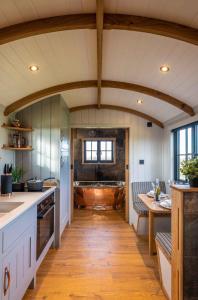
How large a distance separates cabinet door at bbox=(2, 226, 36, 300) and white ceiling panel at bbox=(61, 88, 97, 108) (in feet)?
7.69

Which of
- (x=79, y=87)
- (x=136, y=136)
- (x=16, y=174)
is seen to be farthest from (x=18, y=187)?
(x=136, y=136)

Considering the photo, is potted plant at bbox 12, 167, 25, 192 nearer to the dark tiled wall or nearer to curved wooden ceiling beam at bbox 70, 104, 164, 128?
curved wooden ceiling beam at bbox 70, 104, 164, 128

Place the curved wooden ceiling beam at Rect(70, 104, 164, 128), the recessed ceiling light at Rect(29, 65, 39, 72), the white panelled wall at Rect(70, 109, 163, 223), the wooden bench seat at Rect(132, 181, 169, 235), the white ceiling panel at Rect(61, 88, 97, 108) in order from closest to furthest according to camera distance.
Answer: the recessed ceiling light at Rect(29, 65, 39, 72) → the white ceiling panel at Rect(61, 88, 97, 108) → the wooden bench seat at Rect(132, 181, 169, 235) → the curved wooden ceiling beam at Rect(70, 104, 164, 128) → the white panelled wall at Rect(70, 109, 163, 223)

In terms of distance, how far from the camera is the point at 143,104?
430cm

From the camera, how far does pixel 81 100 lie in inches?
173

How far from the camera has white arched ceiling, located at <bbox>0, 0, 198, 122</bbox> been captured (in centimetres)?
171

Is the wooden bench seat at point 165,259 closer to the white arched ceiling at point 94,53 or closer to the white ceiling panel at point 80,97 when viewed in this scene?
the white arched ceiling at point 94,53

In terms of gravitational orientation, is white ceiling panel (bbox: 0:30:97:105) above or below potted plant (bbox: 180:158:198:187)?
above

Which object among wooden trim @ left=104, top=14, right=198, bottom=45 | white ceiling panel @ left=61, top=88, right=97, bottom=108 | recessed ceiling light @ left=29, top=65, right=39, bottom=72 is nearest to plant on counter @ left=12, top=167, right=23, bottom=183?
white ceiling panel @ left=61, top=88, right=97, bottom=108

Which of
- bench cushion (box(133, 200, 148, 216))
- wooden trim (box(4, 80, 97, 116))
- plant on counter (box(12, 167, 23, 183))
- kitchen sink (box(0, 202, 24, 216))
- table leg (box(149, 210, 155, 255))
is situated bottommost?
table leg (box(149, 210, 155, 255))

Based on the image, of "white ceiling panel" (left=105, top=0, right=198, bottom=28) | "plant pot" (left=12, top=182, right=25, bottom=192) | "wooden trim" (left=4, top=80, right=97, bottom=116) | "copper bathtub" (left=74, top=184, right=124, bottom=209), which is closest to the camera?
"white ceiling panel" (left=105, top=0, right=198, bottom=28)

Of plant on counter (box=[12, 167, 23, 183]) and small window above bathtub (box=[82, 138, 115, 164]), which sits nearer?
plant on counter (box=[12, 167, 23, 183])

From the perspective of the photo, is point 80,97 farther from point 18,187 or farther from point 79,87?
point 18,187

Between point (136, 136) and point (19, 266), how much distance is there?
3663 mm
